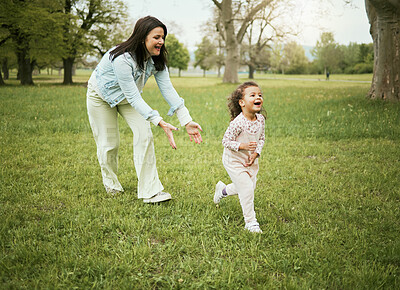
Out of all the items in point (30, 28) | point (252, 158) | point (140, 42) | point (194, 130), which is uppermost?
point (30, 28)

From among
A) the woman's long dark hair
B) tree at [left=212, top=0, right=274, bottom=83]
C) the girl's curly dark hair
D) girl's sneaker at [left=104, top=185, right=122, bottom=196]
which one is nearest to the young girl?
the girl's curly dark hair

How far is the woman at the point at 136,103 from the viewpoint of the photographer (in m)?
3.48

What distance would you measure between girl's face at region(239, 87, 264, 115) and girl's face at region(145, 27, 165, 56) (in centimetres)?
109

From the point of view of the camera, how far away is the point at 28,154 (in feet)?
19.1

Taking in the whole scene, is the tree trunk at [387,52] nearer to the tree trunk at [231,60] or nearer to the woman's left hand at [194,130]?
the woman's left hand at [194,130]

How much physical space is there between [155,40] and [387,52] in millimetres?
10287

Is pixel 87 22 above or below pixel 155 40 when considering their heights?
above

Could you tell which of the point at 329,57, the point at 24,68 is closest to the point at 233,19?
the point at 24,68

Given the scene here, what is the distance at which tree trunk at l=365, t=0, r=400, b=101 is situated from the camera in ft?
34.1

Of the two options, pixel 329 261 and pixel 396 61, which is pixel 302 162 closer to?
pixel 329 261

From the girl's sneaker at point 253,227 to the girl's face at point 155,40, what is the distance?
2122 mm

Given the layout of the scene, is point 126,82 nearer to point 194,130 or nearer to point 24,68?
point 194,130

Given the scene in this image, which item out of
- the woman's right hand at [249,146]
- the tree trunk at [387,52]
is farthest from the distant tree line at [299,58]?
the woman's right hand at [249,146]

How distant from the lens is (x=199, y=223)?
3441 mm
